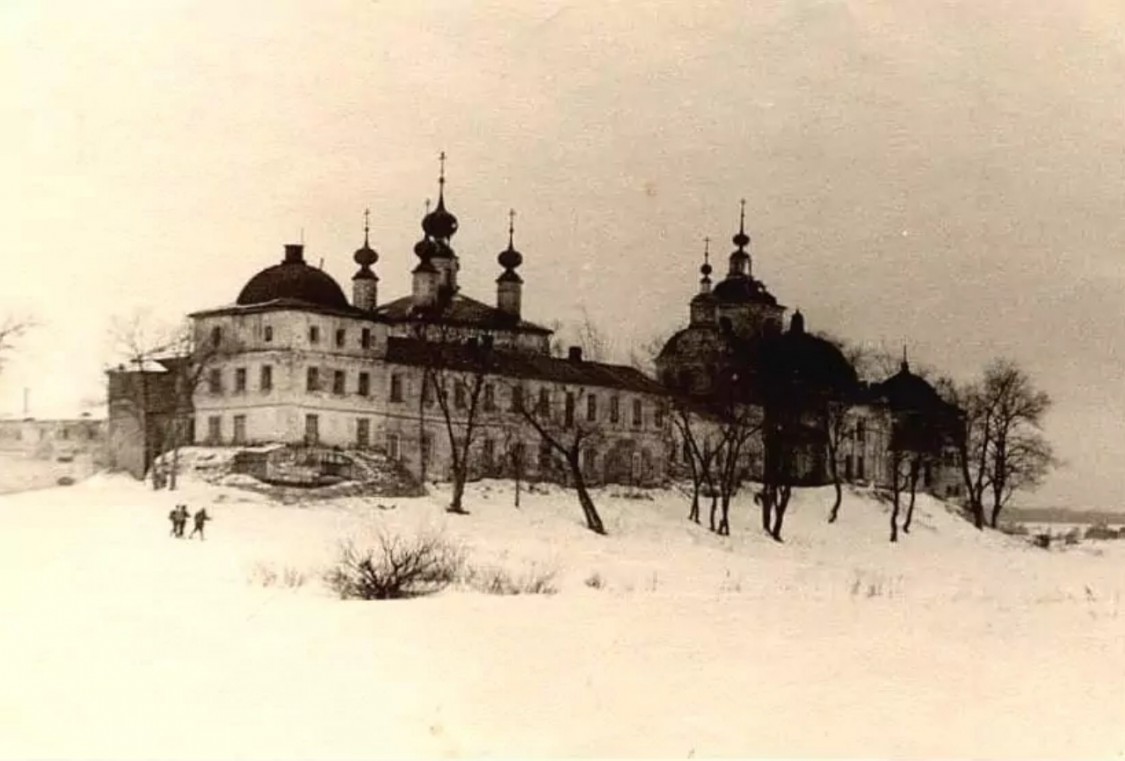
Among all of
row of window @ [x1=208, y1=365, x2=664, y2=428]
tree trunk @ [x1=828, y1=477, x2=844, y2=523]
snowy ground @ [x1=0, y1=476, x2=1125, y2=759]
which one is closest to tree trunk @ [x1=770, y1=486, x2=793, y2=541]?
tree trunk @ [x1=828, y1=477, x2=844, y2=523]

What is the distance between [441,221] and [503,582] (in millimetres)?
823

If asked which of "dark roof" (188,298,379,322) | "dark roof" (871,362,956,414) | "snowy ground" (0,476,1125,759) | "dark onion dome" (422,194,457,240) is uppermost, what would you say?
"dark onion dome" (422,194,457,240)

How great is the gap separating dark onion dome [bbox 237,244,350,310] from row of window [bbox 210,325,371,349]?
0.27ft

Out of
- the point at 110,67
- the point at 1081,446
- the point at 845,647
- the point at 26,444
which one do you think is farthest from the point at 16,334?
the point at 1081,446

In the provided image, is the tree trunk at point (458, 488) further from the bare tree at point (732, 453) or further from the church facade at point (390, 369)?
the bare tree at point (732, 453)

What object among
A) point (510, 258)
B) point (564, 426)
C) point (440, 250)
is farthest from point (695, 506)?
point (440, 250)

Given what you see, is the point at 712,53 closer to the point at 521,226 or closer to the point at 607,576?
the point at 521,226

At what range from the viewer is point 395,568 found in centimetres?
289

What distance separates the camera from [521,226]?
3086 mm

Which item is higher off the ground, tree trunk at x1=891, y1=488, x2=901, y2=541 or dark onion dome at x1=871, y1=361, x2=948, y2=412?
dark onion dome at x1=871, y1=361, x2=948, y2=412

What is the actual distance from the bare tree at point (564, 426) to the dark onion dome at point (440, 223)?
28.3 inches

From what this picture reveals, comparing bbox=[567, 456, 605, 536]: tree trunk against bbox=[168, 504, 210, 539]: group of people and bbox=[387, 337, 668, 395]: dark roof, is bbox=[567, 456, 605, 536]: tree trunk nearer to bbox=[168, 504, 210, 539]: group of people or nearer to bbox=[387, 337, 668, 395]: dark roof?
bbox=[387, 337, 668, 395]: dark roof

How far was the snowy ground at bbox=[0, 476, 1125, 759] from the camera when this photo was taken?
267 cm

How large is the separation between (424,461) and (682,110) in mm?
1012
